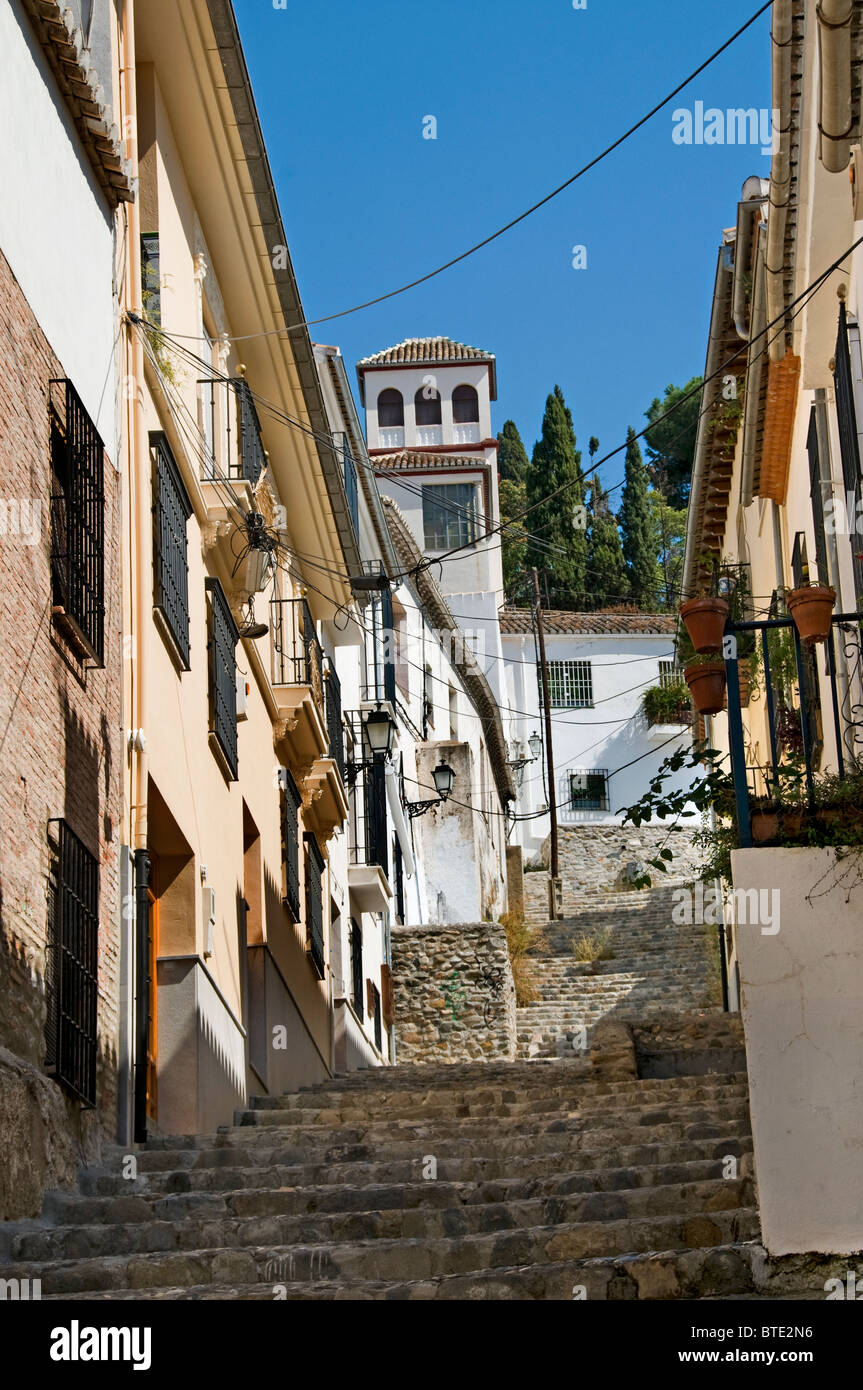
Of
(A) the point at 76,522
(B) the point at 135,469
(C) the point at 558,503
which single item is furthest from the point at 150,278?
(C) the point at 558,503

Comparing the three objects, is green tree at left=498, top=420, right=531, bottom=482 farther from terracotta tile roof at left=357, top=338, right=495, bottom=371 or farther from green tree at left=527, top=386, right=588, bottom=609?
terracotta tile roof at left=357, top=338, right=495, bottom=371

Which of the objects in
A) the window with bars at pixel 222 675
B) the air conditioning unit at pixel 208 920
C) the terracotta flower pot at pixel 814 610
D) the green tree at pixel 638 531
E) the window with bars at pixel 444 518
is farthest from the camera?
the green tree at pixel 638 531

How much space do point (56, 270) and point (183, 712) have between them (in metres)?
3.92

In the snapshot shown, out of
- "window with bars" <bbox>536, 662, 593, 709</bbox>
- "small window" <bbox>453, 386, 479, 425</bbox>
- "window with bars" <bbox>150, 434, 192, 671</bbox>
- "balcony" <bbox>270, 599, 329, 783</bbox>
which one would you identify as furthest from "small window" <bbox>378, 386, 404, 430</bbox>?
"window with bars" <bbox>150, 434, 192, 671</bbox>

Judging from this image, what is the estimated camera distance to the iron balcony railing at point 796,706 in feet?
25.9

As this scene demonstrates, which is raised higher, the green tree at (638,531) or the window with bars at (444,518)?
the green tree at (638,531)

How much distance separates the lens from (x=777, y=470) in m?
15.6

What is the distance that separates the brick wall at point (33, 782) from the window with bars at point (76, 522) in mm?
112

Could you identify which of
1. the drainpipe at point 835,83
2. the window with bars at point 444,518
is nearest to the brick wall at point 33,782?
the drainpipe at point 835,83

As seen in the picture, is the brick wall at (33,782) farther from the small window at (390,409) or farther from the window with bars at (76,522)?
the small window at (390,409)

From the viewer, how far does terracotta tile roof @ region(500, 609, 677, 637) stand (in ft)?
182

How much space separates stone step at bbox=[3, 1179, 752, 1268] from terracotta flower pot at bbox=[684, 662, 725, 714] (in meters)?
2.17
